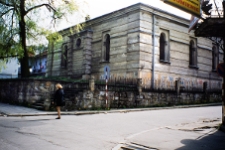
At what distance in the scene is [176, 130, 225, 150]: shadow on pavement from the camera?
5.20m

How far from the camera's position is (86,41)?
73.6 feet

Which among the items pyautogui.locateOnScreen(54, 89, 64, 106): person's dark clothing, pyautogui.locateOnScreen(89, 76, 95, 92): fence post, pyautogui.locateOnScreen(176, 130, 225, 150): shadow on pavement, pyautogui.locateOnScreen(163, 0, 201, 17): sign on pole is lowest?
pyautogui.locateOnScreen(176, 130, 225, 150): shadow on pavement

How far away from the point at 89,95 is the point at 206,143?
31.1 feet

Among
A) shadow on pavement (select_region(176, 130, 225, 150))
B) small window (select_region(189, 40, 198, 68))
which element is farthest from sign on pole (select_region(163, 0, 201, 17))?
small window (select_region(189, 40, 198, 68))

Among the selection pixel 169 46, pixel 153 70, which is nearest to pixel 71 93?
pixel 153 70

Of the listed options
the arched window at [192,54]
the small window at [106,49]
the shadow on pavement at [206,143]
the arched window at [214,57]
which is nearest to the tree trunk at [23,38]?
the small window at [106,49]

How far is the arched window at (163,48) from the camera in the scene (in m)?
20.2

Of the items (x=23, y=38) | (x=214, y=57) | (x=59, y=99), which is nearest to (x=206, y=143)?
(x=59, y=99)

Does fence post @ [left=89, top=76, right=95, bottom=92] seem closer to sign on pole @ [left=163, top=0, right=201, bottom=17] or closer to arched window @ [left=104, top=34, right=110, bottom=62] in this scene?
arched window @ [left=104, top=34, right=110, bottom=62]

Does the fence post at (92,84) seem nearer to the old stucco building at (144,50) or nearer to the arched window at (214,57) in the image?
the old stucco building at (144,50)

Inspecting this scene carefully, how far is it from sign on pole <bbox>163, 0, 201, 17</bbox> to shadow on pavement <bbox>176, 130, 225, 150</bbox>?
12.6ft

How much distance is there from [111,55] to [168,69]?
5.35 meters

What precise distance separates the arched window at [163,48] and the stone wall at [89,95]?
2842 millimetres

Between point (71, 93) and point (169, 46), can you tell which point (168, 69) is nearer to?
point (169, 46)
